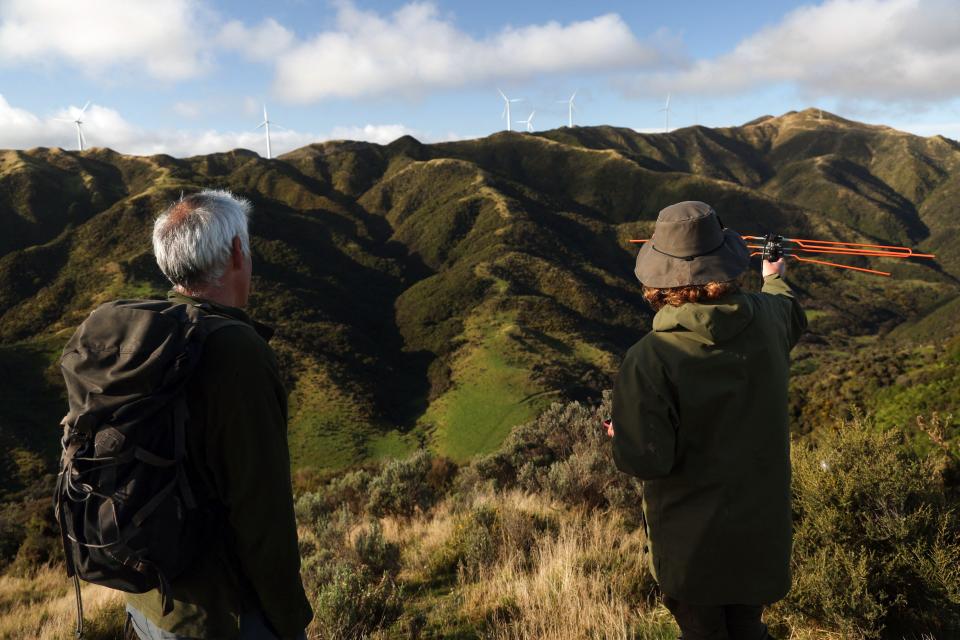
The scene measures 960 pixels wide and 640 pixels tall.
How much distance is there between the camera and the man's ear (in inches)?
87.7

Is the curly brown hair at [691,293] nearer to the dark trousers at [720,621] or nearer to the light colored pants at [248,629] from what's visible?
the dark trousers at [720,621]

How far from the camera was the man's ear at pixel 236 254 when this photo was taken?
2227mm

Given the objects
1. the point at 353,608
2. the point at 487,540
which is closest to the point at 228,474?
the point at 353,608

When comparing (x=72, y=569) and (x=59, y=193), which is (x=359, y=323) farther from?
(x=72, y=569)

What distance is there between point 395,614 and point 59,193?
11091 centimetres

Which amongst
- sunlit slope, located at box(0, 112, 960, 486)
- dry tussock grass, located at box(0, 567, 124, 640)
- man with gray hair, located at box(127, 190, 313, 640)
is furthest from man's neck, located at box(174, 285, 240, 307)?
sunlit slope, located at box(0, 112, 960, 486)

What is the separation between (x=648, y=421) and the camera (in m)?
2.08

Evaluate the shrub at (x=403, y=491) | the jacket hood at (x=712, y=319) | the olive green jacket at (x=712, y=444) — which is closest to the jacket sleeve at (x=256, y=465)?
the olive green jacket at (x=712, y=444)

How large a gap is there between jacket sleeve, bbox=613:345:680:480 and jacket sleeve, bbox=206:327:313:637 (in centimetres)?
126

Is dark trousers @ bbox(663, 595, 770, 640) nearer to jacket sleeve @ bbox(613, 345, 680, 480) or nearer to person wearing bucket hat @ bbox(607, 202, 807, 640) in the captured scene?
person wearing bucket hat @ bbox(607, 202, 807, 640)

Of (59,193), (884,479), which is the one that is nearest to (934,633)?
(884,479)

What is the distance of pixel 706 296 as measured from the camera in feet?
7.32

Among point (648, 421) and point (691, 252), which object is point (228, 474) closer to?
point (648, 421)

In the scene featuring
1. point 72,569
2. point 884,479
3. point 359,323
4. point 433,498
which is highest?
point 72,569
